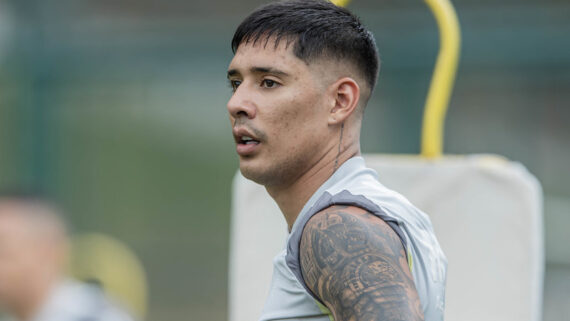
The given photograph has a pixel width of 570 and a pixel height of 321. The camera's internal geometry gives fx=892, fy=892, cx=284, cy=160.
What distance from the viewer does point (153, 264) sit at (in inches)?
279

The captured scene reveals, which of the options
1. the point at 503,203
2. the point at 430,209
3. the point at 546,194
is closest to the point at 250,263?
the point at 430,209

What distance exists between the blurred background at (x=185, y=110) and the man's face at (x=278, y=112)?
185 inches

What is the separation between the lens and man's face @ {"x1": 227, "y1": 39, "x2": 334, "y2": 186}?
1.76 metres

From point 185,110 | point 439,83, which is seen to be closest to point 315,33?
point 439,83

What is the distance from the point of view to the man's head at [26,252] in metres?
3.88

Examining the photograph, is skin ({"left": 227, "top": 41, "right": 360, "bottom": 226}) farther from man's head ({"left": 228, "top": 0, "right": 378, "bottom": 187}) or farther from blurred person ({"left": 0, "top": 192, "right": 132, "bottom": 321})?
blurred person ({"left": 0, "top": 192, "right": 132, "bottom": 321})

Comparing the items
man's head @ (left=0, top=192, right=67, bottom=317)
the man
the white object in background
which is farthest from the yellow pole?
man's head @ (left=0, top=192, right=67, bottom=317)

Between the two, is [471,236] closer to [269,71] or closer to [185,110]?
[269,71]

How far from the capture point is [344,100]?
5.94 feet

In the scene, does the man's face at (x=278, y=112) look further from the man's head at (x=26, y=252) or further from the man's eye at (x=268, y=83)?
the man's head at (x=26, y=252)

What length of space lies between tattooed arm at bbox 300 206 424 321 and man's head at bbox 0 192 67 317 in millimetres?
2604

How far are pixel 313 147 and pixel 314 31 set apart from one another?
0.23m

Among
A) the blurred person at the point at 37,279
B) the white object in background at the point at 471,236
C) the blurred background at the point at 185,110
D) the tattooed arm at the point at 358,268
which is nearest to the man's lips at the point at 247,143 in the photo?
the tattooed arm at the point at 358,268

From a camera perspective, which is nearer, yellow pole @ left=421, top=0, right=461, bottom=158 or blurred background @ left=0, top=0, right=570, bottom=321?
yellow pole @ left=421, top=0, right=461, bottom=158
